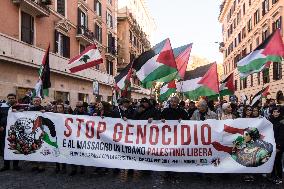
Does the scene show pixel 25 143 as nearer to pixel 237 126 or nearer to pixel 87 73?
pixel 237 126

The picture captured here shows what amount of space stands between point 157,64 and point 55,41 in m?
17.2

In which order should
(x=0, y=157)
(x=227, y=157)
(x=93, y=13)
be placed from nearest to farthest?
(x=227, y=157), (x=0, y=157), (x=93, y=13)

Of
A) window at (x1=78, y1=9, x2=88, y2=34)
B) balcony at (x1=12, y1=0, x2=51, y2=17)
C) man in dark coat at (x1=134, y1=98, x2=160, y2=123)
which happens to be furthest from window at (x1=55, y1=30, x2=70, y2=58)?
man in dark coat at (x1=134, y1=98, x2=160, y2=123)

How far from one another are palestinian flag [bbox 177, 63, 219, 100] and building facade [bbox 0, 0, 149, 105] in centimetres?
390

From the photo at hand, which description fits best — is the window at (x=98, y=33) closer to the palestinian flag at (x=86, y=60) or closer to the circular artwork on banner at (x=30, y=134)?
the palestinian flag at (x=86, y=60)

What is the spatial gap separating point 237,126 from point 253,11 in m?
31.4

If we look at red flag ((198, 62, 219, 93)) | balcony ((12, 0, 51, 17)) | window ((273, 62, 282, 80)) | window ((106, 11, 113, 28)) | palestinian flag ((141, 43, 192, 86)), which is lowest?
red flag ((198, 62, 219, 93))

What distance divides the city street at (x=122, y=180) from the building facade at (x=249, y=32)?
843 centimetres

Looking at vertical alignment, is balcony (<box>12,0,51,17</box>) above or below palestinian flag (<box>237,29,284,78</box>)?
above

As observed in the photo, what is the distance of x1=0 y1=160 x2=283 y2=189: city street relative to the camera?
289 inches

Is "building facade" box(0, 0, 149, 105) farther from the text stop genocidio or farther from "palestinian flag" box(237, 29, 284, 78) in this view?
the text stop genocidio

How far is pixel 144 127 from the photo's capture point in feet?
26.8

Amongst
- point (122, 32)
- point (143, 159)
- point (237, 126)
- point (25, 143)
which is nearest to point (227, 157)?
point (237, 126)

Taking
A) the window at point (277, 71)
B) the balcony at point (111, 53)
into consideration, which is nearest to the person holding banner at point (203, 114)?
the window at point (277, 71)
